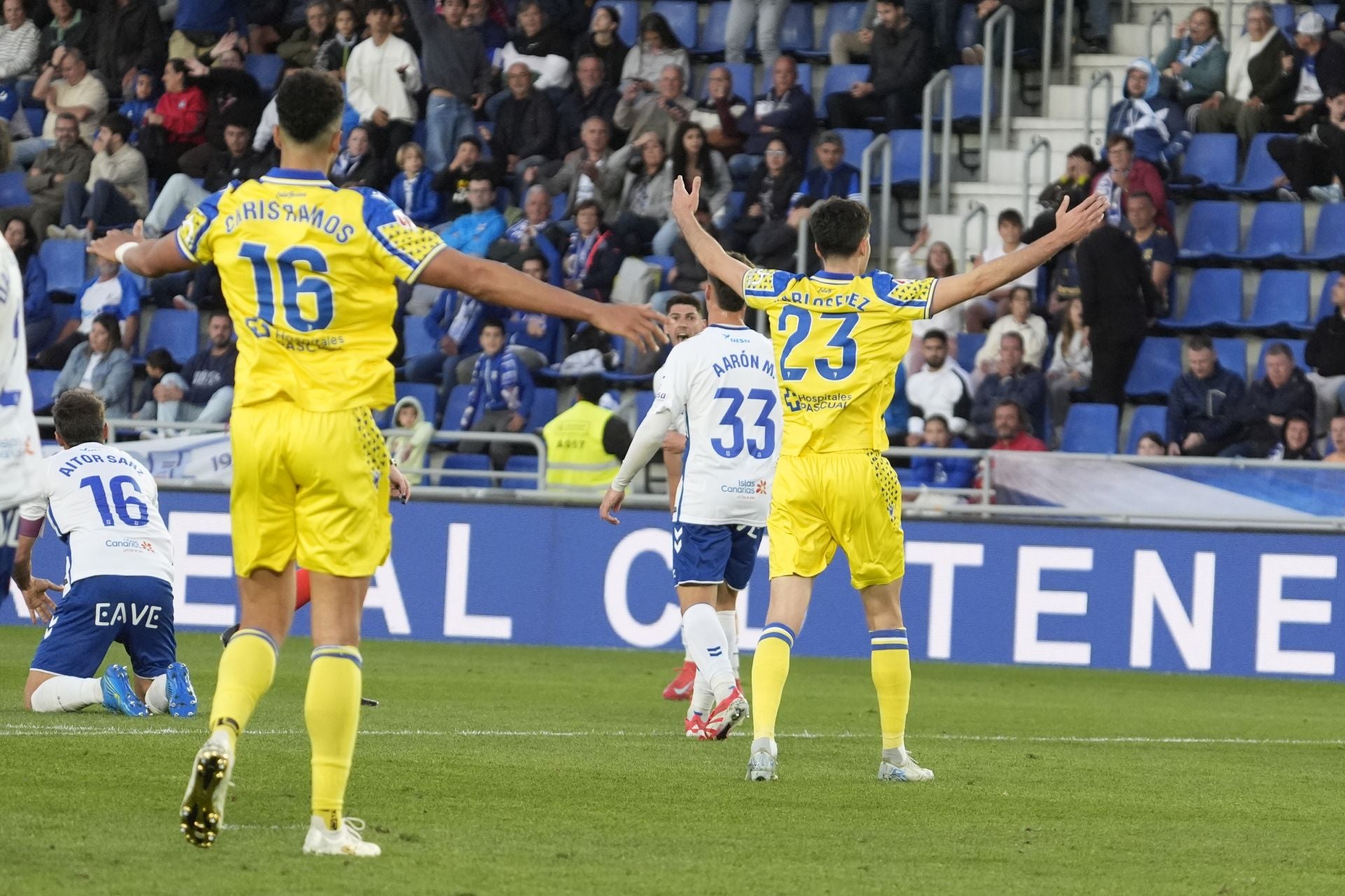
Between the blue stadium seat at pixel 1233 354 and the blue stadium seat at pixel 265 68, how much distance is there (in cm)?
1046

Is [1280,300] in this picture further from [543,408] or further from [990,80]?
[543,408]

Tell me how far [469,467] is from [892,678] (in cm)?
950

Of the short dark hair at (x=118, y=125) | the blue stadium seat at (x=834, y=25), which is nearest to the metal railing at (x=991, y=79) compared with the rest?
the blue stadium seat at (x=834, y=25)

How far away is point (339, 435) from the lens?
566cm

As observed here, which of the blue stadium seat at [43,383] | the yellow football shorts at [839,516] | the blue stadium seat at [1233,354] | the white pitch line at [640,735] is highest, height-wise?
the yellow football shorts at [839,516]

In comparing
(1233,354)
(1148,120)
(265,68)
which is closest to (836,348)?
(1233,354)

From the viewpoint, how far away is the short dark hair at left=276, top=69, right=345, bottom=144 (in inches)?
225

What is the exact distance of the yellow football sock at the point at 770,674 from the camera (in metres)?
7.86

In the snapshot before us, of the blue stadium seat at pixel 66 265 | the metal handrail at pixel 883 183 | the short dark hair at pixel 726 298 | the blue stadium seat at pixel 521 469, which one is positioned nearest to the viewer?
the short dark hair at pixel 726 298

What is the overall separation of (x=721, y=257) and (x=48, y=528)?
31.9 feet

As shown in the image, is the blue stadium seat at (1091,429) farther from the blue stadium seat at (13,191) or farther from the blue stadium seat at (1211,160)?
the blue stadium seat at (13,191)

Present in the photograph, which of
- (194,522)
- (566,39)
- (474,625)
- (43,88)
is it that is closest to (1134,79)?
(566,39)

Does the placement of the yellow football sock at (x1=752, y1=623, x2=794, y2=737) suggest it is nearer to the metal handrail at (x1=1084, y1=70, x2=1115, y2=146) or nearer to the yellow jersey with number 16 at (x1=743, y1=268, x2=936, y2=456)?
the yellow jersey with number 16 at (x1=743, y1=268, x2=936, y2=456)

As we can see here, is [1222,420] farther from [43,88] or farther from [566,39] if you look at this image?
[43,88]
